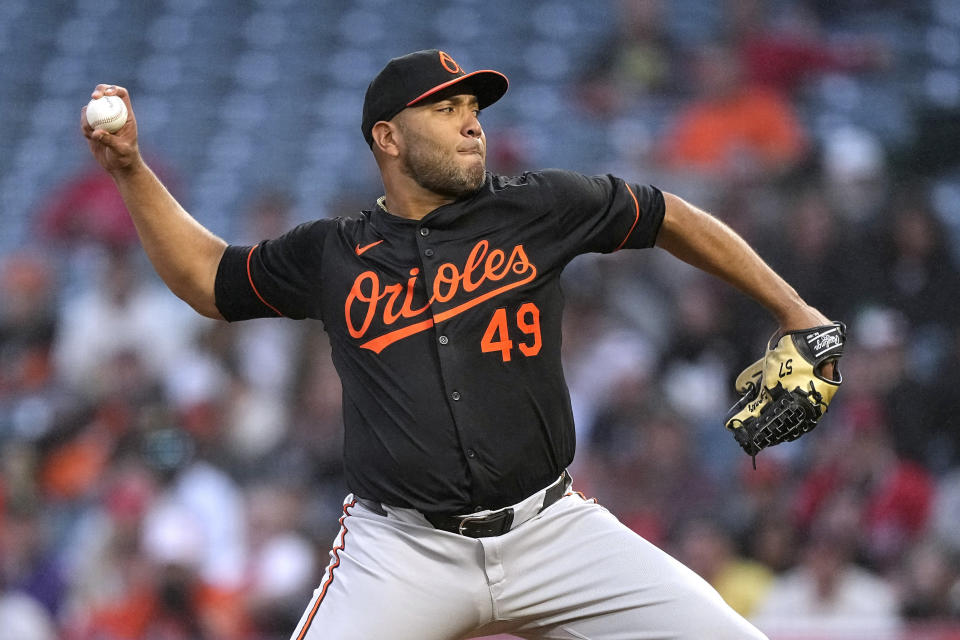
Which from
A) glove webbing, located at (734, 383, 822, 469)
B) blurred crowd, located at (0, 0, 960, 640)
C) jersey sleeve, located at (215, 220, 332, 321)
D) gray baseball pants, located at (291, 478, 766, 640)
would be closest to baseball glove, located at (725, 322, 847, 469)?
glove webbing, located at (734, 383, 822, 469)

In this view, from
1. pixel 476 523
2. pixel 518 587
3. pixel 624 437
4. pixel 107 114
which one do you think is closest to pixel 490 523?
pixel 476 523

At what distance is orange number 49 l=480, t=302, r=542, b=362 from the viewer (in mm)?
2848

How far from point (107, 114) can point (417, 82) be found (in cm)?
70

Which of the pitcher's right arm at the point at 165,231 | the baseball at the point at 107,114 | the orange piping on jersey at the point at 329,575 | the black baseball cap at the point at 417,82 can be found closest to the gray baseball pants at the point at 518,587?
the orange piping on jersey at the point at 329,575

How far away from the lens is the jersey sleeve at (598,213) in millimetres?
2961

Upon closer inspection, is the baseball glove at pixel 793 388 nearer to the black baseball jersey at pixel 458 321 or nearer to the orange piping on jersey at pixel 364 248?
the black baseball jersey at pixel 458 321

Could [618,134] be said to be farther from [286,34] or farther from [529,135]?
[286,34]

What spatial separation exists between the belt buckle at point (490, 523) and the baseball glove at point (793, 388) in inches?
22.3

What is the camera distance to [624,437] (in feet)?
19.2

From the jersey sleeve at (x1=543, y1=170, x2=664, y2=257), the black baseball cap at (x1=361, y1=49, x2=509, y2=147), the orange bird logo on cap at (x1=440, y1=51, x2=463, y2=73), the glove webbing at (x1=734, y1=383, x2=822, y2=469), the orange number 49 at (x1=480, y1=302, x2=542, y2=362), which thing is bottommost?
the glove webbing at (x1=734, y1=383, x2=822, y2=469)

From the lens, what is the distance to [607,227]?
9.78 feet

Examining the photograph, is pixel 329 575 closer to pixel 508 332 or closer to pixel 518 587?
pixel 518 587

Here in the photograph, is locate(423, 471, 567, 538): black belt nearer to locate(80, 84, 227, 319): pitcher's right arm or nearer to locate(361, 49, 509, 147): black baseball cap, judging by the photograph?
locate(80, 84, 227, 319): pitcher's right arm

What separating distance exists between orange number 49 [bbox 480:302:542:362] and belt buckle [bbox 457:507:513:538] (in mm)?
335
